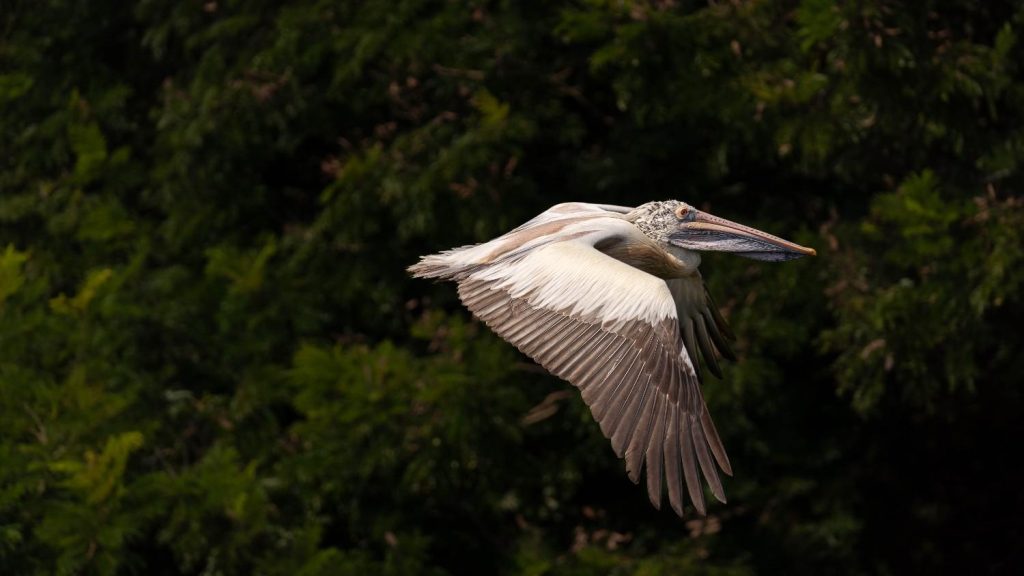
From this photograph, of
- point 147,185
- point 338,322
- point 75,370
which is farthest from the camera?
point 147,185

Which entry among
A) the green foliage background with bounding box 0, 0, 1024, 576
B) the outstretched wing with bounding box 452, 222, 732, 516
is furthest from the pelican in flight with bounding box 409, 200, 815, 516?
the green foliage background with bounding box 0, 0, 1024, 576

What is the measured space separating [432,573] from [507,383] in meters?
1.21

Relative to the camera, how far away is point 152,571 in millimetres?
12250

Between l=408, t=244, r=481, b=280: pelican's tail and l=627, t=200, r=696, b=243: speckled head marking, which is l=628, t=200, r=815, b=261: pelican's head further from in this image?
l=408, t=244, r=481, b=280: pelican's tail

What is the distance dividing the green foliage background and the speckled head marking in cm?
255

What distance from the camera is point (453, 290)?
12188mm

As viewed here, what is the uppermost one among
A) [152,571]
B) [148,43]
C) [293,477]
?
[148,43]

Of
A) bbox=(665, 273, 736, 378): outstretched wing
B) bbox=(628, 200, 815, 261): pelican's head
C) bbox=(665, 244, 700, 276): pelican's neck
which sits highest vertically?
bbox=(628, 200, 815, 261): pelican's head

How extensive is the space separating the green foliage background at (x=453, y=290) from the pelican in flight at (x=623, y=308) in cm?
260

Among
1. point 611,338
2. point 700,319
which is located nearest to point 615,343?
point 611,338

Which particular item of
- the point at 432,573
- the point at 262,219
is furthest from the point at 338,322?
the point at 432,573

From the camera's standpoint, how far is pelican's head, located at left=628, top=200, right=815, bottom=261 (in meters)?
8.41

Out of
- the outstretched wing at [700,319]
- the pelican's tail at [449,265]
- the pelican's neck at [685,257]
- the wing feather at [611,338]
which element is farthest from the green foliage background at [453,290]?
the wing feather at [611,338]

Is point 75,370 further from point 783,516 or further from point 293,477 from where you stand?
point 783,516
